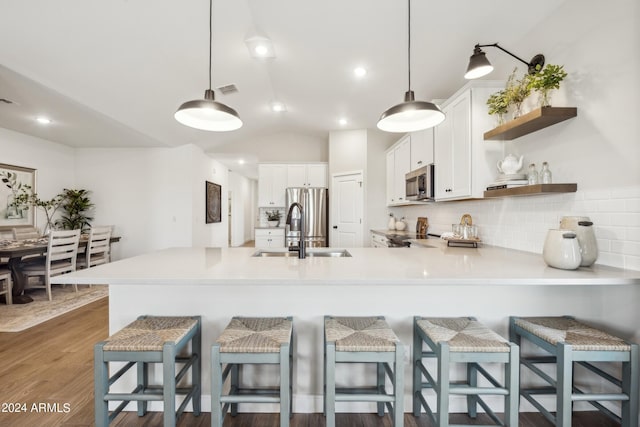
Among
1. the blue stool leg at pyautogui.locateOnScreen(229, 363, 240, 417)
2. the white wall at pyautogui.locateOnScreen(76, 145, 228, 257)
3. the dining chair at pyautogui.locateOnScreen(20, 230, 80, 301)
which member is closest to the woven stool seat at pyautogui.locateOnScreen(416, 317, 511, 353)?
the blue stool leg at pyautogui.locateOnScreen(229, 363, 240, 417)

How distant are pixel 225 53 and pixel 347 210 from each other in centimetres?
Result: 315

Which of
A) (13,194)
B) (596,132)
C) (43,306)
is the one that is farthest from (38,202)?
(596,132)

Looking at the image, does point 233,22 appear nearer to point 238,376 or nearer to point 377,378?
point 238,376

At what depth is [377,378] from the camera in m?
1.65

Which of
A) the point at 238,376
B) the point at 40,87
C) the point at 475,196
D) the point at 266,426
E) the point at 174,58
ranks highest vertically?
the point at 174,58

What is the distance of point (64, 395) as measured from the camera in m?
1.86

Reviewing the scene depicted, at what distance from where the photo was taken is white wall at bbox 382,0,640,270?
58.8 inches

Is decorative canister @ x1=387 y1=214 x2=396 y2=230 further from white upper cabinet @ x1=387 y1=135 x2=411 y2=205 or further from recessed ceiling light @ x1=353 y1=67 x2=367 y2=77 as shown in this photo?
recessed ceiling light @ x1=353 y1=67 x2=367 y2=77

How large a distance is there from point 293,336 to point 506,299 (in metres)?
1.27

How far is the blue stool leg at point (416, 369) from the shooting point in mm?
1589

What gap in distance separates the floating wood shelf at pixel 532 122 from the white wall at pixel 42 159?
6309mm

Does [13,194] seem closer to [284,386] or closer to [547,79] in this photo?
[284,386]

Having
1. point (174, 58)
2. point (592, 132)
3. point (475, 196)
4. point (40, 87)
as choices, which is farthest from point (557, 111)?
point (40, 87)

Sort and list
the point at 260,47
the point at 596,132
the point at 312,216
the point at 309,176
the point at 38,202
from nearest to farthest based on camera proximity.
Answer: the point at 596,132
the point at 260,47
the point at 38,202
the point at 312,216
the point at 309,176
